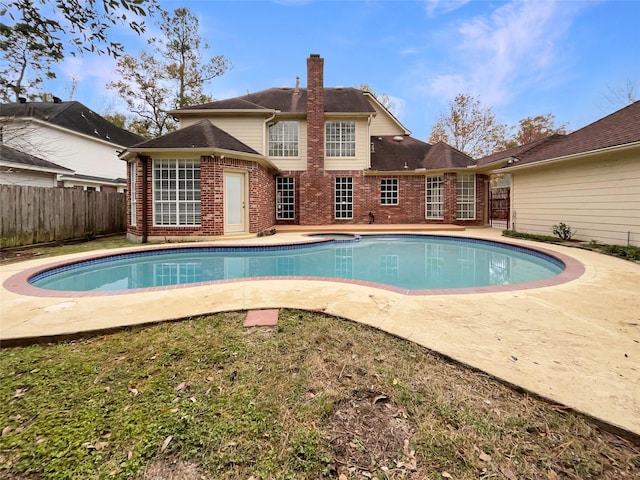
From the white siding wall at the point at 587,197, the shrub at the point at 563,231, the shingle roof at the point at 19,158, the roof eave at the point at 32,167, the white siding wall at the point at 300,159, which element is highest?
the white siding wall at the point at 300,159

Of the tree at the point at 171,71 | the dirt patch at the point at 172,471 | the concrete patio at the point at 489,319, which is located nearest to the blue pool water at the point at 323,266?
the concrete patio at the point at 489,319

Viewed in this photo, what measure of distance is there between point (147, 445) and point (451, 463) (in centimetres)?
161

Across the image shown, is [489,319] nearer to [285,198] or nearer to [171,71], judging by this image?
[285,198]

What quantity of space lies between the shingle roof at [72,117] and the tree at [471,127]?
2710 cm

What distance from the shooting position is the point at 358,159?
52.5 ft

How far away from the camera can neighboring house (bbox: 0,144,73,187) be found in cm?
1214

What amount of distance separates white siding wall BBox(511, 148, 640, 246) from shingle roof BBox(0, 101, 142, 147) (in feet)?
78.5

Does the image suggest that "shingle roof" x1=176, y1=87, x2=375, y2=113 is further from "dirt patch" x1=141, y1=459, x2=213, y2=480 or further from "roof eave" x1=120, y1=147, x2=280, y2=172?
"dirt patch" x1=141, y1=459, x2=213, y2=480

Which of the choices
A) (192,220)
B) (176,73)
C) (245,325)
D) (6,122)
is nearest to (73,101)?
(176,73)

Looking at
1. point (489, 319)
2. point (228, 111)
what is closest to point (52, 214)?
point (228, 111)

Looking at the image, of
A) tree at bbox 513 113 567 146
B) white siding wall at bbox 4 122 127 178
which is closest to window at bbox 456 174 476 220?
tree at bbox 513 113 567 146

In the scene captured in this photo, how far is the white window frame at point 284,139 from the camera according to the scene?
51.8 ft

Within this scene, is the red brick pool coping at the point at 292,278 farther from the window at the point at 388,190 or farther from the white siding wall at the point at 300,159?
the white siding wall at the point at 300,159

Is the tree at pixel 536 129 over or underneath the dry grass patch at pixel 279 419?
over
